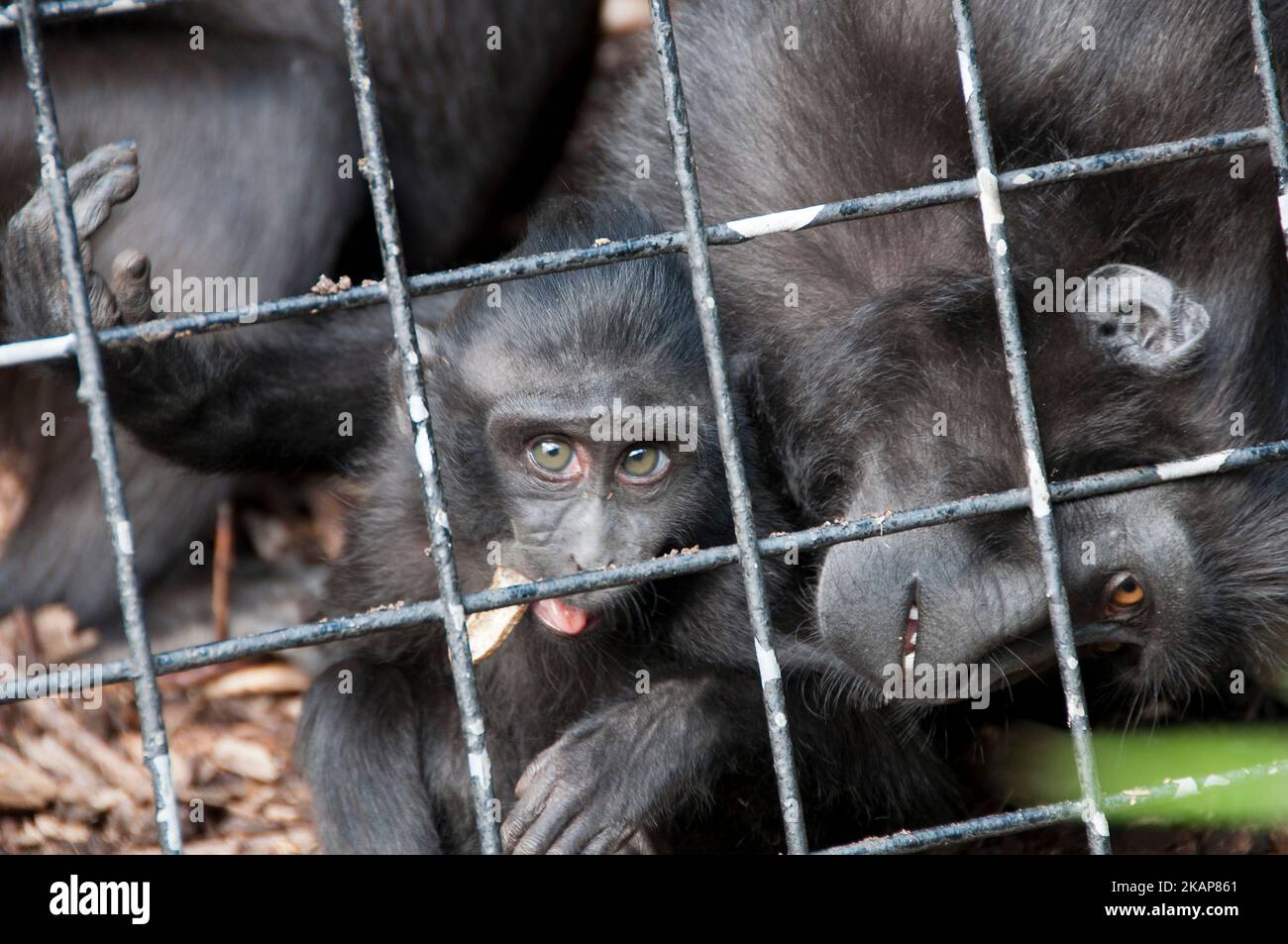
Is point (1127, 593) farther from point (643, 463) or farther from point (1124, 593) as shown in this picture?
point (643, 463)

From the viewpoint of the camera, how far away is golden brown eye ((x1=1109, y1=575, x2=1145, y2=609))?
7.39 feet

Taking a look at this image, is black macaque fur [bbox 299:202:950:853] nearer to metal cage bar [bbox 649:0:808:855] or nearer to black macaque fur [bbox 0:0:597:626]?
black macaque fur [bbox 0:0:597:626]

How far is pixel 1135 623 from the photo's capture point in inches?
90.4

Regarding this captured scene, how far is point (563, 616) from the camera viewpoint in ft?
7.85

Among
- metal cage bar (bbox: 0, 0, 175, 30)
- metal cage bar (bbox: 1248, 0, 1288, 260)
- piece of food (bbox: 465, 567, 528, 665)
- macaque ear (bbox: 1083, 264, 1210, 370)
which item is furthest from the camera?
piece of food (bbox: 465, 567, 528, 665)

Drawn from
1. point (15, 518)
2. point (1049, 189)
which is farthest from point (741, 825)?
point (15, 518)

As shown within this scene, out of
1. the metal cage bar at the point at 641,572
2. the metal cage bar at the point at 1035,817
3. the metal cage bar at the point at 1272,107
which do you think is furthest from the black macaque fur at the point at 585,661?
the metal cage bar at the point at 1272,107

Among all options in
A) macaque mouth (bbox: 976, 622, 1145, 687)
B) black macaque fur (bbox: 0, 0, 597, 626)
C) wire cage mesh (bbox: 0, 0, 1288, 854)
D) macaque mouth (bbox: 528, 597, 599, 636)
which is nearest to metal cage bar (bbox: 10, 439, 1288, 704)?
wire cage mesh (bbox: 0, 0, 1288, 854)

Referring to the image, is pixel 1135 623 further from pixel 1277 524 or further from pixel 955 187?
pixel 955 187

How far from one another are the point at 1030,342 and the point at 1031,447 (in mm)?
440

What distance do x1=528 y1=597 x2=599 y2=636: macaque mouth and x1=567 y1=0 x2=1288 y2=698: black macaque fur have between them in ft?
1.30

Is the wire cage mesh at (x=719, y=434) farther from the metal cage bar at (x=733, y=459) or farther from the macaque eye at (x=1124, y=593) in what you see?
the macaque eye at (x=1124, y=593)

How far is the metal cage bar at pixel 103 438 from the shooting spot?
1.70 meters
